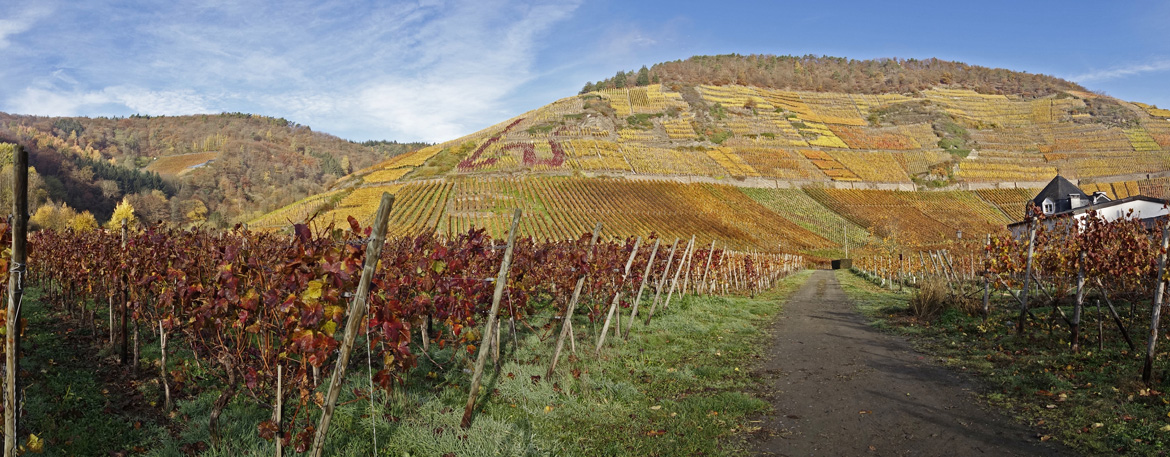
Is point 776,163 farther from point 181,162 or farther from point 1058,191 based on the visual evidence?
point 181,162

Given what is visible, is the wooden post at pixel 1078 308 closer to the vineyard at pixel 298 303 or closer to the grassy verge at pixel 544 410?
the grassy verge at pixel 544 410

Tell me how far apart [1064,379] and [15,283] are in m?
10.3

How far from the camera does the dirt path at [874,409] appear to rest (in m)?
5.43

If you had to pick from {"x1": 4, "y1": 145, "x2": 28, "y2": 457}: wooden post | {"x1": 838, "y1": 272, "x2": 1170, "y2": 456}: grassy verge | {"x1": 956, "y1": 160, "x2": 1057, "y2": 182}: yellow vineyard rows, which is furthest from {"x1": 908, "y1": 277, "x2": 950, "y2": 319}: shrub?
{"x1": 956, "y1": 160, "x2": 1057, "y2": 182}: yellow vineyard rows

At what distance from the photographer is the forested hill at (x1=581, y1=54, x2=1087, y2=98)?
407 ft

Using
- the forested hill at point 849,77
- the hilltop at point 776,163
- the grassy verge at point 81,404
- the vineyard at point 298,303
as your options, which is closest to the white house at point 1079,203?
the hilltop at point 776,163

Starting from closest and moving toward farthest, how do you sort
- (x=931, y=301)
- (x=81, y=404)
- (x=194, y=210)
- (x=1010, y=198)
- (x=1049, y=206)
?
(x=81, y=404)
(x=931, y=301)
(x=1049, y=206)
(x=194, y=210)
(x=1010, y=198)

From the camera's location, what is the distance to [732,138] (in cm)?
9200

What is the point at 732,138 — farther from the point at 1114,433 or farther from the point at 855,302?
the point at 1114,433

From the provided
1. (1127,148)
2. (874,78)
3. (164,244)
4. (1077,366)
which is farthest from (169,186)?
(1127,148)

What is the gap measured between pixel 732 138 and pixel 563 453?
3590 inches

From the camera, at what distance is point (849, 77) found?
139 metres

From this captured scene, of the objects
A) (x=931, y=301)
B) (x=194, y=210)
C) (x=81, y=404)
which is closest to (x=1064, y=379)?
(x=931, y=301)

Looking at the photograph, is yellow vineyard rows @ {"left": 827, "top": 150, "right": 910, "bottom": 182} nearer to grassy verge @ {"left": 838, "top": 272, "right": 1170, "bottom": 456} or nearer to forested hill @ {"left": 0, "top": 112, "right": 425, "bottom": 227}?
forested hill @ {"left": 0, "top": 112, "right": 425, "bottom": 227}
